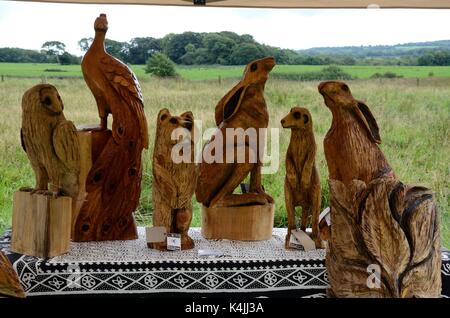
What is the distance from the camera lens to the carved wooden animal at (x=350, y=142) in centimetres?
222

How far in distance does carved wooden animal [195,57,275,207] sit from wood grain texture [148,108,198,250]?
14cm

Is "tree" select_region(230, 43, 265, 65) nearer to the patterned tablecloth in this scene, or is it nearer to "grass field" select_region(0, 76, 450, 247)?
"grass field" select_region(0, 76, 450, 247)

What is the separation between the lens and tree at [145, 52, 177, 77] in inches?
133

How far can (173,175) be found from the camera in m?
2.23

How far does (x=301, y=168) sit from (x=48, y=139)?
3.15ft

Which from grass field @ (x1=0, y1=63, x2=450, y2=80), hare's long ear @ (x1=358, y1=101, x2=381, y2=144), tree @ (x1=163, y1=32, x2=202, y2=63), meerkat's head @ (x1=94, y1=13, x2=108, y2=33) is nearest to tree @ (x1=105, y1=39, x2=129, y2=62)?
grass field @ (x1=0, y1=63, x2=450, y2=80)

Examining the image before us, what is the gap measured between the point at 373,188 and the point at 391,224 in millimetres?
119

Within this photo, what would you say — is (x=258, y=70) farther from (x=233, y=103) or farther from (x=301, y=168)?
(x=301, y=168)

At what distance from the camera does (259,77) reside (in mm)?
2346

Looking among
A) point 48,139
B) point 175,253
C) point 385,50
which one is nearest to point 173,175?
point 175,253

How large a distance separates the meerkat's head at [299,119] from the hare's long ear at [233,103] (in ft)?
0.66
